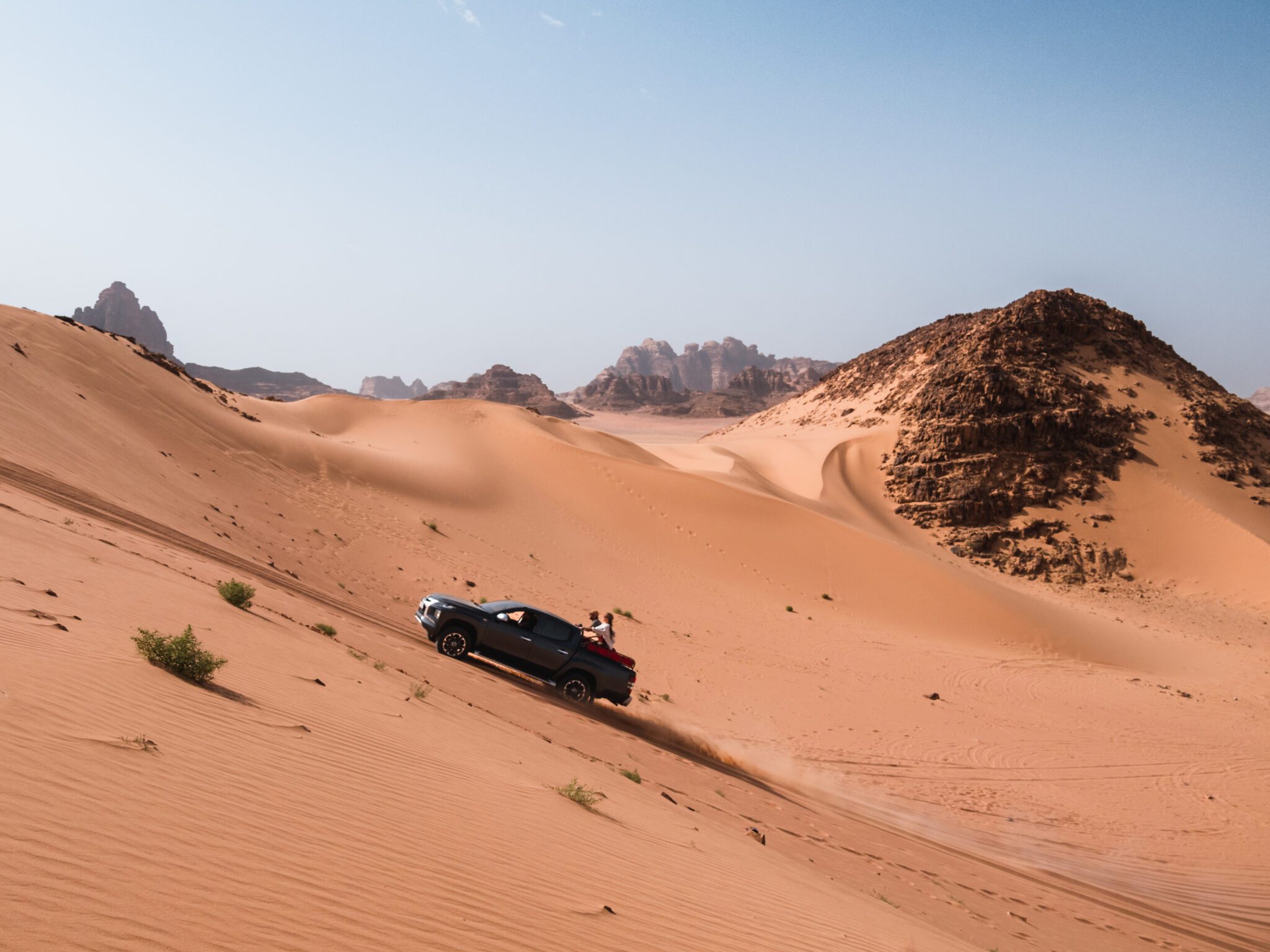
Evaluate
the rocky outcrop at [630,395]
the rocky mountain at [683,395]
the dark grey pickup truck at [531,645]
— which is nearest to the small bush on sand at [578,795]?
the dark grey pickup truck at [531,645]

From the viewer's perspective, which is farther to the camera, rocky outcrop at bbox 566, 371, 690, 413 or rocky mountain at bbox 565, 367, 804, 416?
rocky outcrop at bbox 566, 371, 690, 413

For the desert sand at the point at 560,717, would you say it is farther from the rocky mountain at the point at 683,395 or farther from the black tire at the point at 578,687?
the rocky mountain at the point at 683,395

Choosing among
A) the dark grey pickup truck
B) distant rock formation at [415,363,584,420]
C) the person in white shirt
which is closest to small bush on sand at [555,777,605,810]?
the dark grey pickup truck

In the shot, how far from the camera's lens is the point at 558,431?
136ft

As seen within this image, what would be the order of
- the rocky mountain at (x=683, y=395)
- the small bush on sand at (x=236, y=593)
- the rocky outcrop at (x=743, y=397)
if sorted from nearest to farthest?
the small bush on sand at (x=236, y=593)
the rocky outcrop at (x=743, y=397)
the rocky mountain at (x=683, y=395)

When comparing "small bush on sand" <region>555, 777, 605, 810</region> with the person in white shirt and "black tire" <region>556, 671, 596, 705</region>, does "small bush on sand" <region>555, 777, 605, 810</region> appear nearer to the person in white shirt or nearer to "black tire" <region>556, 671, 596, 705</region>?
"black tire" <region>556, 671, 596, 705</region>

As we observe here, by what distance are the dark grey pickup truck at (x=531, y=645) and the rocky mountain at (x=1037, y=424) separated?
2892cm

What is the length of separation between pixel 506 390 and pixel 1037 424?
117 m

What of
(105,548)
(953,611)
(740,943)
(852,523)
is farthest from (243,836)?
(852,523)

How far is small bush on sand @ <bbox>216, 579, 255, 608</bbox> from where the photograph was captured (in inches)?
389

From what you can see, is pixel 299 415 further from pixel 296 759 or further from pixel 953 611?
pixel 296 759

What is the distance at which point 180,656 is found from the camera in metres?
6.25

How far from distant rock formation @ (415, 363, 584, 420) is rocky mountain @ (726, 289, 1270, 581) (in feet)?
312

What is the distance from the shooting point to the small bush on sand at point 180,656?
624cm
